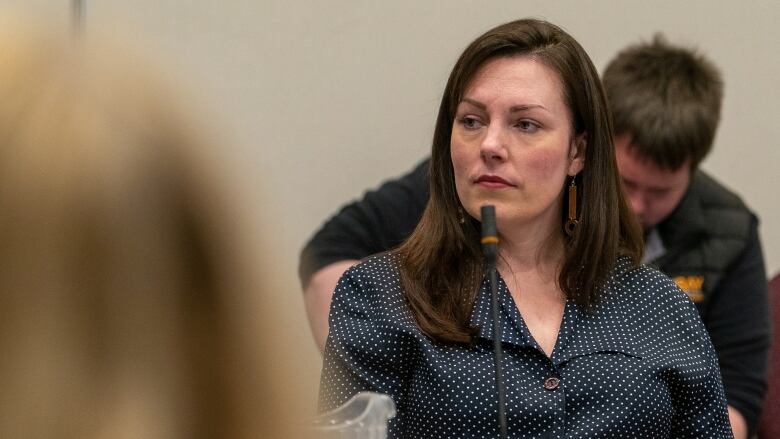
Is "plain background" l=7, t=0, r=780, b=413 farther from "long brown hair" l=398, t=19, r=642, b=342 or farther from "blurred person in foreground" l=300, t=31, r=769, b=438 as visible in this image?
"long brown hair" l=398, t=19, r=642, b=342

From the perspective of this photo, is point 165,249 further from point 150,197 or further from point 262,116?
point 262,116

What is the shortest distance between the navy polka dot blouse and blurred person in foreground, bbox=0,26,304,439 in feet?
4.31

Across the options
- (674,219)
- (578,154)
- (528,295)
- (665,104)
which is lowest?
(528,295)

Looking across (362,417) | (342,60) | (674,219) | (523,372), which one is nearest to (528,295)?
(523,372)

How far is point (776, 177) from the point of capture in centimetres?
360

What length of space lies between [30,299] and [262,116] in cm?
263

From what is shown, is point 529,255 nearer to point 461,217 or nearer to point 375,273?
point 461,217

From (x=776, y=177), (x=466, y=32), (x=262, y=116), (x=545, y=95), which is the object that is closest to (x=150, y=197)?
(x=545, y=95)

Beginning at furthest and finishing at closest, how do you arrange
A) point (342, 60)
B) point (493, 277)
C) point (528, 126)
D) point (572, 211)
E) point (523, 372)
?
point (342, 60), point (572, 211), point (528, 126), point (523, 372), point (493, 277)

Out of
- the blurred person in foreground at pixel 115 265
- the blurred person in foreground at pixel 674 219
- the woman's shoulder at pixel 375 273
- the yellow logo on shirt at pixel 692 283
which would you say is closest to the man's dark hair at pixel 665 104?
the blurred person in foreground at pixel 674 219

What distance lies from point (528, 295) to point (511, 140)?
0.91ft

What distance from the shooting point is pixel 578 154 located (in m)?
2.17

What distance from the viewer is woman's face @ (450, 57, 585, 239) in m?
2.04

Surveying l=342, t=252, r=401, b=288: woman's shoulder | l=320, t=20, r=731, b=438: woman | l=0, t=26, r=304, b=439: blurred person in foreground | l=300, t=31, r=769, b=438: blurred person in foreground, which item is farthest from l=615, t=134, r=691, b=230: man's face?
l=0, t=26, r=304, b=439: blurred person in foreground
